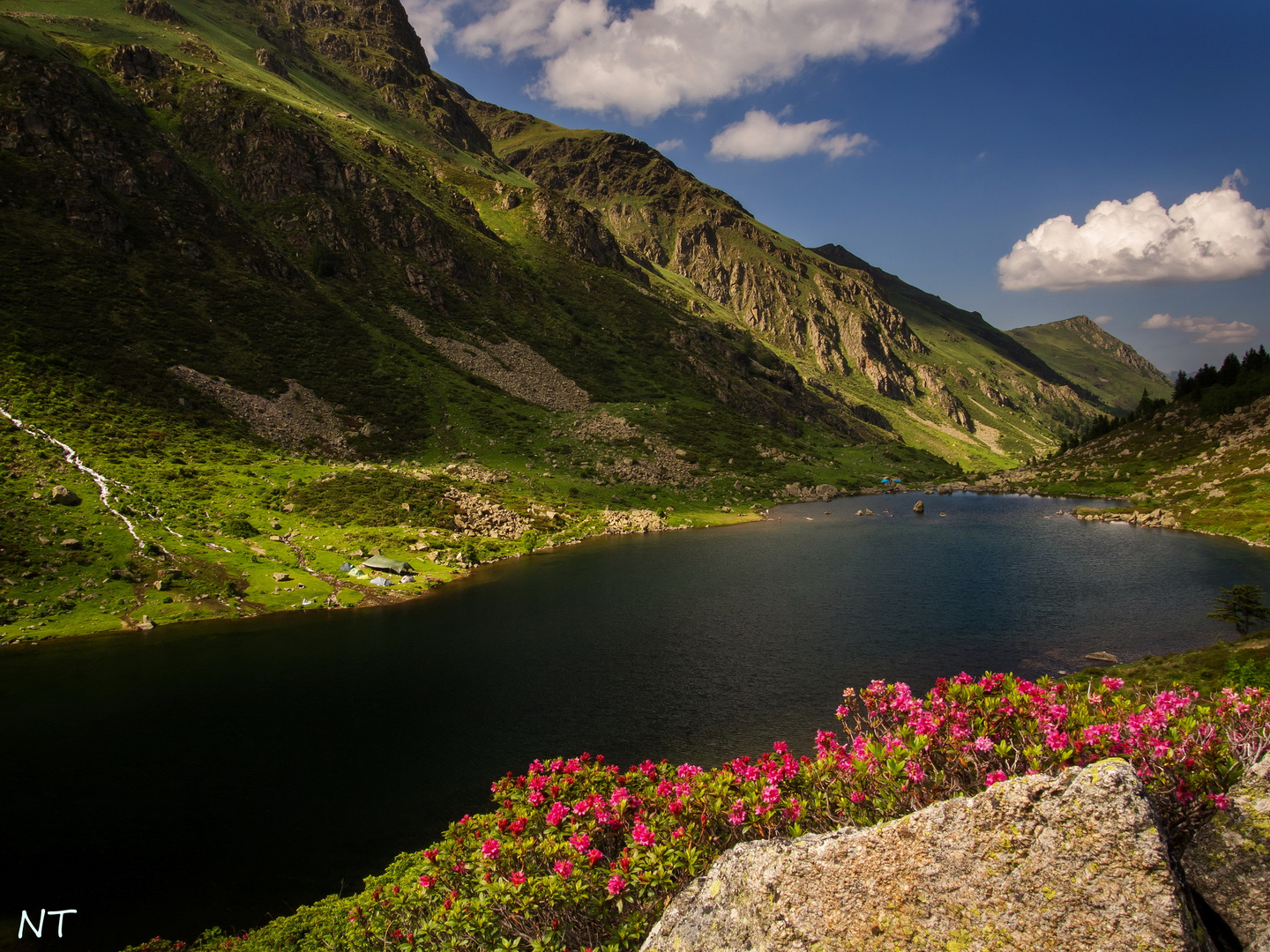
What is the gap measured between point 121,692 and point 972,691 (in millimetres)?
58132

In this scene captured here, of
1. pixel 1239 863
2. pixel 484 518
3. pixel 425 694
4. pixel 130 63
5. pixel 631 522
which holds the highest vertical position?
pixel 130 63

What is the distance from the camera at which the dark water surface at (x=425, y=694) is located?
29.1m

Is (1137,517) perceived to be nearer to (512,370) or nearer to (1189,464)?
(1189,464)

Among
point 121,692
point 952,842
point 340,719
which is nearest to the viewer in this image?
point 952,842

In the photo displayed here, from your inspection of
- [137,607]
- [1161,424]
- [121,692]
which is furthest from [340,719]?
[1161,424]

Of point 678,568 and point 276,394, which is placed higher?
point 276,394

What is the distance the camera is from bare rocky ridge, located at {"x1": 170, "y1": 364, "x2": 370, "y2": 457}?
121312mm

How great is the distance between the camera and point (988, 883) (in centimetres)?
823

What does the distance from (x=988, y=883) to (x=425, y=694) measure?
4627cm

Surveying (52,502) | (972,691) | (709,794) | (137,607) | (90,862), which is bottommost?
(90,862)

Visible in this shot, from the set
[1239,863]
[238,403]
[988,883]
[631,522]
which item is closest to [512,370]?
[238,403]

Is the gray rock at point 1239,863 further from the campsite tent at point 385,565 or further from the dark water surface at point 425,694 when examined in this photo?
the campsite tent at point 385,565

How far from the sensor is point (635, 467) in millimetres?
155625

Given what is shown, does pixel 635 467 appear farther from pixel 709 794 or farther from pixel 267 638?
pixel 709 794
